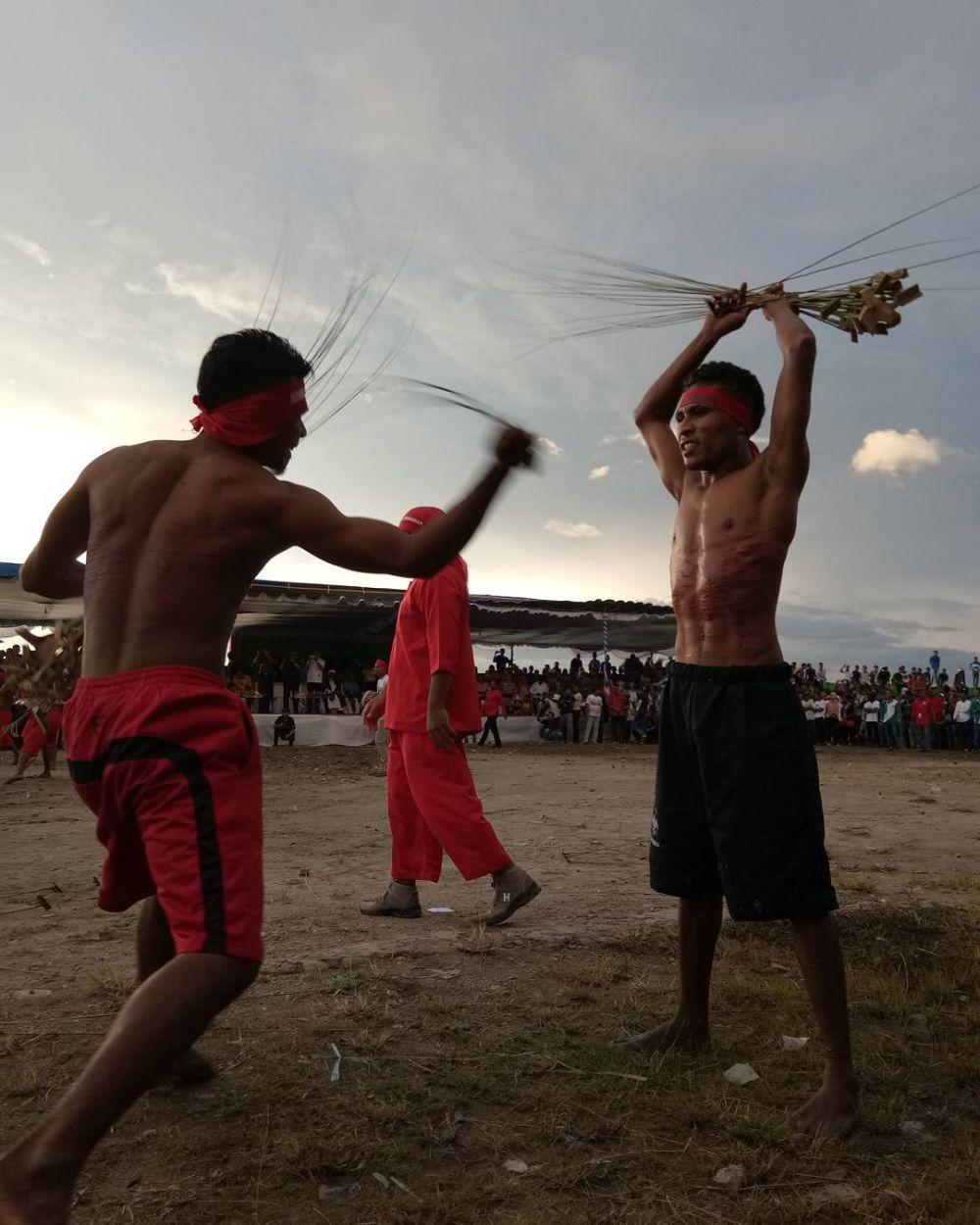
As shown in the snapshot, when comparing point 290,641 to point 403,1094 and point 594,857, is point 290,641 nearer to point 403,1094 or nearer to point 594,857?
point 594,857

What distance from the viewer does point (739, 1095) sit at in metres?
2.71

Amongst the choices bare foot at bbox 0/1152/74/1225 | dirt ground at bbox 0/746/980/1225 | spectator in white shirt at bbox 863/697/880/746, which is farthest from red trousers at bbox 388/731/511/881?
spectator in white shirt at bbox 863/697/880/746

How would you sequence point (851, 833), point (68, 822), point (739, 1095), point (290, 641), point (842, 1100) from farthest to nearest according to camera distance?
1. point (290, 641)
2. point (68, 822)
3. point (851, 833)
4. point (739, 1095)
5. point (842, 1100)

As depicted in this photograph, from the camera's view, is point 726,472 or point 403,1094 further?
point 726,472

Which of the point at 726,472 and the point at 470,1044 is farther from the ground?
the point at 726,472

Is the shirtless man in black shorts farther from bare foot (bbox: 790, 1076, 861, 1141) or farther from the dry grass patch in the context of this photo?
the dry grass patch

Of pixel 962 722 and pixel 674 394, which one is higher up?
pixel 674 394

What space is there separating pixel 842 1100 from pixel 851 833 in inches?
218

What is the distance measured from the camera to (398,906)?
4699 mm

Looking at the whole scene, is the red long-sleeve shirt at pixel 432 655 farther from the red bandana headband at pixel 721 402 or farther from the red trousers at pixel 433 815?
the red bandana headband at pixel 721 402

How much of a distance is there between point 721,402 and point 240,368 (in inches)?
58.3

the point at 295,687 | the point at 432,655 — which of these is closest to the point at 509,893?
the point at 432,655

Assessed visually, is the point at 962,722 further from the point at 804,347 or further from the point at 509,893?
the point at 804,347

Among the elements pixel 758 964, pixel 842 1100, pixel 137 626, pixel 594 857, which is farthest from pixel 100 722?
pixel 594 857
